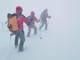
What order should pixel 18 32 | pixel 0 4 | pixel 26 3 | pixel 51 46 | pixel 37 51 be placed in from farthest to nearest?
1. pixel 26 3
2. pixel 0 4
3. pixel 51 46
4. pixel 37 51
5. pixel 18 32

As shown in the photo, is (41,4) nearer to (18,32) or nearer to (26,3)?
(26,3)

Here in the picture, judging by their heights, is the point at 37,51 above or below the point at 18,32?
below

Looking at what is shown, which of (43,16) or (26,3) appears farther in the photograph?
(26,3)

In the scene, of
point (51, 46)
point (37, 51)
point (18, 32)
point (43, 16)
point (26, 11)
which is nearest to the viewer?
point (18, 32)

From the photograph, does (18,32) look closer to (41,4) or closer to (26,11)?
(26,11)

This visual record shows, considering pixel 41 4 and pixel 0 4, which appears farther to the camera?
pixel 41 4

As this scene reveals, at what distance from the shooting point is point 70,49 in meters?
8.48

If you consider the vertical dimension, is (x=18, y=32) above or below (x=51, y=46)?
above

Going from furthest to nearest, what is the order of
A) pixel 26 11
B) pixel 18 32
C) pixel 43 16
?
pixel 26 11 < pixel 43 16 < pixel 18 32

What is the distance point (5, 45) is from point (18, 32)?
1.96 m

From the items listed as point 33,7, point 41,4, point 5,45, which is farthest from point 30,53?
point 41,4

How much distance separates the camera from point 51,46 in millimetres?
8867

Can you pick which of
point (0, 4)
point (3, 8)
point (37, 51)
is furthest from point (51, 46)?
point (0, 4)

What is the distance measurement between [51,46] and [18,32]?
1993 mm
